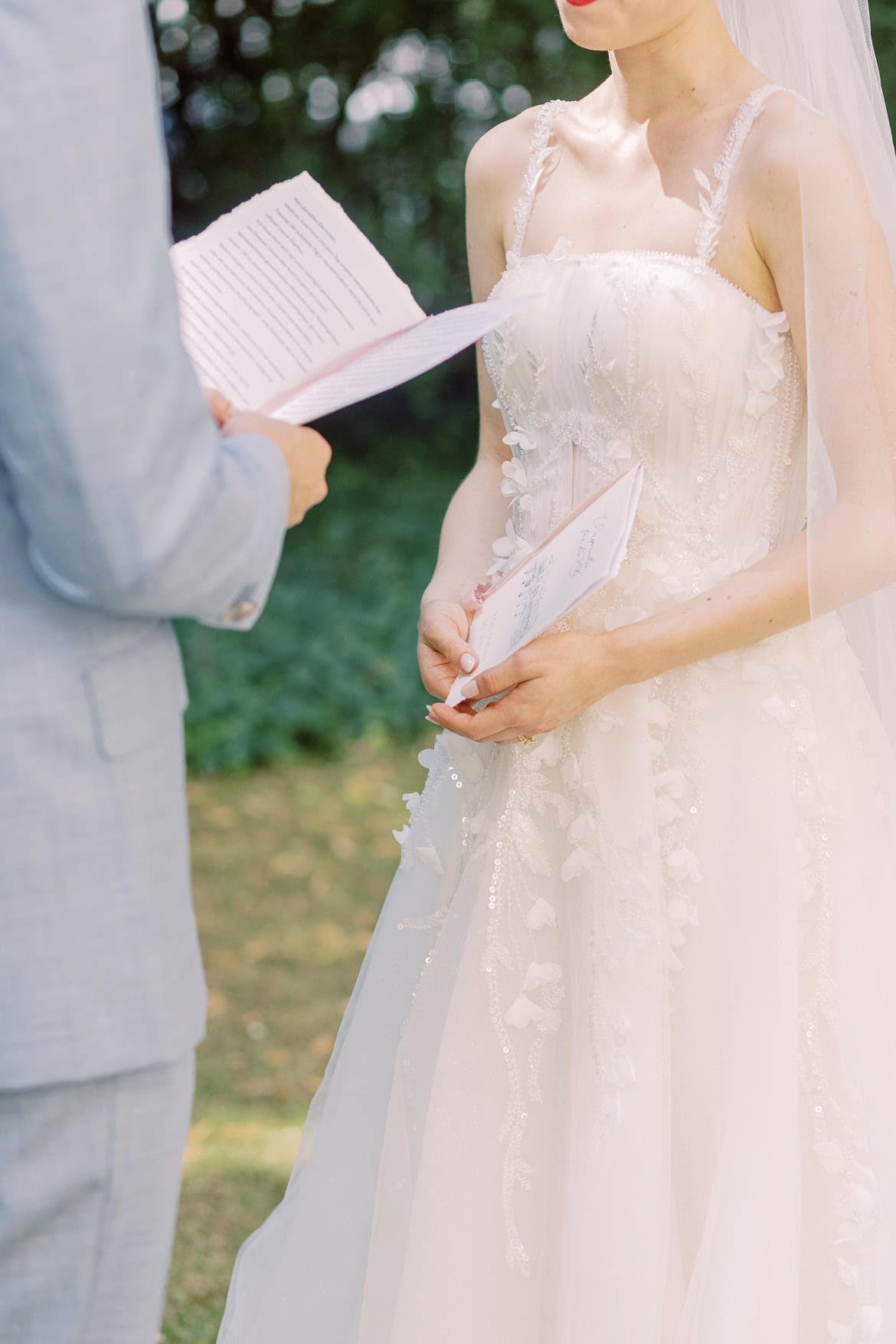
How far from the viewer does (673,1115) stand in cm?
223

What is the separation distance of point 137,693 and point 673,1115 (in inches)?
46.4

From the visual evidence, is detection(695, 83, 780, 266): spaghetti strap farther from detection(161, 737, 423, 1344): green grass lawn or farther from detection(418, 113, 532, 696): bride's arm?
detection(161, 737, 423, 1344): green grass lawn

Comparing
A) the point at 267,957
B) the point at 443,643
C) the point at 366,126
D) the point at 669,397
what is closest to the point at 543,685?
the point at 443,643

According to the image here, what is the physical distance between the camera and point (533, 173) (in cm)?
252

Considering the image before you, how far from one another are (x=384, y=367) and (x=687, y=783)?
0.91 metres

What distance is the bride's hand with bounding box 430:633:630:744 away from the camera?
7.04 ft

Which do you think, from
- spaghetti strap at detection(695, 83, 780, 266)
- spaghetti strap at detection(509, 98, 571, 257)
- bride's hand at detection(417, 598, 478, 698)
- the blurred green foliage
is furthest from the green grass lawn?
spaghetti strap at detection(695, 83, 780, 266)

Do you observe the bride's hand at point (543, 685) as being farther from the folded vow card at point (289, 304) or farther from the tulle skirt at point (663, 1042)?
the folded vow card at point (289, 304)

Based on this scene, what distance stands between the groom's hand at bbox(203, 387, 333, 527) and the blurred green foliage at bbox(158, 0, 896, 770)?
6.87 m

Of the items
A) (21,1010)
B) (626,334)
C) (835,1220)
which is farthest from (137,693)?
(835,1220)

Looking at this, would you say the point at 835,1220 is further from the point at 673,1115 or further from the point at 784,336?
the point at 784,336

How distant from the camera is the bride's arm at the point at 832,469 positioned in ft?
6.80

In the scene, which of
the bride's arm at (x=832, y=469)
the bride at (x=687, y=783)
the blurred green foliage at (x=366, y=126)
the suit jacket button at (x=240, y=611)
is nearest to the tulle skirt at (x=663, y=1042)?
the bride at (x=687, y=783)

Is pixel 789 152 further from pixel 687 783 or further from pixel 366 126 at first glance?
pixel 366 126
